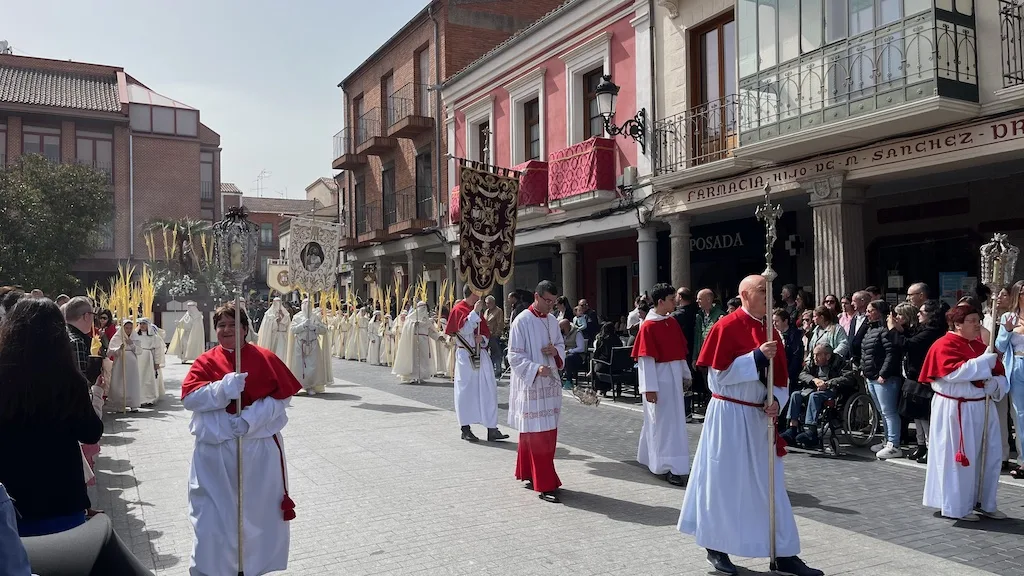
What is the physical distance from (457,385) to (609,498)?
3.48 m

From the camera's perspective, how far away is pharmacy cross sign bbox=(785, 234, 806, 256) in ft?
51.8

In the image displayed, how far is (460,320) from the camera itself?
10.4m

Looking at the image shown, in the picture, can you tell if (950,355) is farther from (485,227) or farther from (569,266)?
(569,266)

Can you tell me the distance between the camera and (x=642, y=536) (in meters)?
5.43

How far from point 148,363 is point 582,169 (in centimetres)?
940

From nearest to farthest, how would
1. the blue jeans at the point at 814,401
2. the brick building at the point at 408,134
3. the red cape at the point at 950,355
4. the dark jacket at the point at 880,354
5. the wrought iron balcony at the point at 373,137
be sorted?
1. the red cape at the point at 950,355
2. the dark jacket at the point at 880,354
3. the blue jeans at the point at 814,401
4. the brick building at the point at 408,134
5. the wrought iron balcony at the point at 373,137

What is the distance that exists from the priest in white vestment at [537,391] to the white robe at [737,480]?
1.79 m

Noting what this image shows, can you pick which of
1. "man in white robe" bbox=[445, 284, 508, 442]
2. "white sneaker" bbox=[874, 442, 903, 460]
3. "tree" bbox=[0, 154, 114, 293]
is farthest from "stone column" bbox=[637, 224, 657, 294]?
"tree" bbox=[0, 154, 114, 293]

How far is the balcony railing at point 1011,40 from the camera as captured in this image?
32.2ft

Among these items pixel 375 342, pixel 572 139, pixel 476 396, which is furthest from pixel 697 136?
pixel 375 342

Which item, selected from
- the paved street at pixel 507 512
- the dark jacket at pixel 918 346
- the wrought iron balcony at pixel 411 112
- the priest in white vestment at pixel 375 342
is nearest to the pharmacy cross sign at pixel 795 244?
the paved street at pixel 507 512

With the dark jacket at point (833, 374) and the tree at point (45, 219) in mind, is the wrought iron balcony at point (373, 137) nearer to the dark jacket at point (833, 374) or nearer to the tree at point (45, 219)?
the tree at point (45, 219)

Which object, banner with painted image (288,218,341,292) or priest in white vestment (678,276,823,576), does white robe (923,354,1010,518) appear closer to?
priest in white vestment (678,276,823,576)

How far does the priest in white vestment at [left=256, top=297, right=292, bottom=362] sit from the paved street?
5881 millimetres
